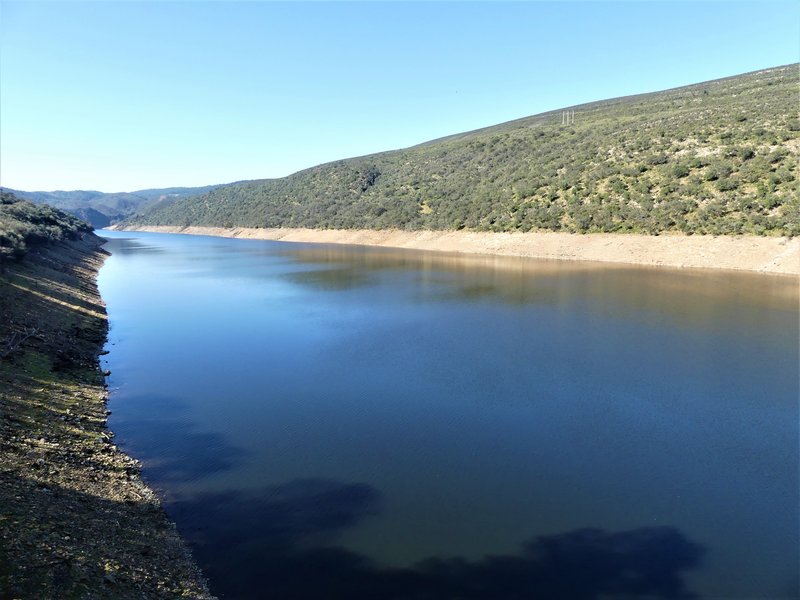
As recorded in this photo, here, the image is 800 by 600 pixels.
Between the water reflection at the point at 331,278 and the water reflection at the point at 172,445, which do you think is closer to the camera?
the water reflection at the point at 172,445

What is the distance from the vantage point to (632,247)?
4169 cm

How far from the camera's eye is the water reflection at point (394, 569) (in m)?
6.30

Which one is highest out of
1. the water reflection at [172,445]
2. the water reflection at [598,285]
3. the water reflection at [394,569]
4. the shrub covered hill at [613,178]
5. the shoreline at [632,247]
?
the shrub covered hill at [613,178]

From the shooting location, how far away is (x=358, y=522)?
7.66 meters

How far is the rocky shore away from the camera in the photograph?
5473 millimetres

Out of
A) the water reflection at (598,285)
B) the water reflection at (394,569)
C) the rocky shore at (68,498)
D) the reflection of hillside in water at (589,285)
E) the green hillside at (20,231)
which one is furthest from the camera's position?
the reflection of hillside in water at (589,285)

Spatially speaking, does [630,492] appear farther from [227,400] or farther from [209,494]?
[227,400]

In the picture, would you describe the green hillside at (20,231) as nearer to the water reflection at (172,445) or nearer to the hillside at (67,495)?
the hillside at (67,495)

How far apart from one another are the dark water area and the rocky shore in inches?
20.6

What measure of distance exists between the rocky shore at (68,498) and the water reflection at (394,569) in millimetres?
582

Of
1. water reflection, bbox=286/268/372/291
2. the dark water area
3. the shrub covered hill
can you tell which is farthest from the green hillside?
the shrub covered hill

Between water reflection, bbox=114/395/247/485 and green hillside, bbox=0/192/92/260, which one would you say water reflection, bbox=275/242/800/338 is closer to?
green hillside, bbox=0/192/92/260

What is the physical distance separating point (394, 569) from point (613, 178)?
54.2m

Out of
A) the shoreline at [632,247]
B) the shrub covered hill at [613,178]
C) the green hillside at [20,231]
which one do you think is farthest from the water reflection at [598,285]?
the green hillside at [20,231]
